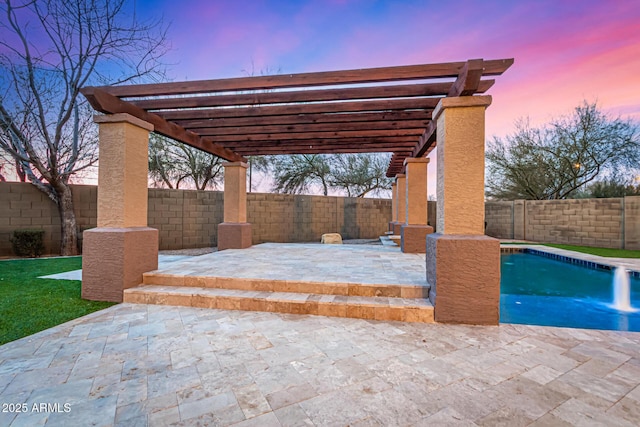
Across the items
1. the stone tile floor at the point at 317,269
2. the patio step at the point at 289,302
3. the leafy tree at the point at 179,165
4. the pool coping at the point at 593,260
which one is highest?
the leafy tree at the point at 179,165

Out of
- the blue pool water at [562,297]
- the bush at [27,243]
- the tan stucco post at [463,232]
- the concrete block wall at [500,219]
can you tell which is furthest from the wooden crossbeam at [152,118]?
the concrete block wall at [500,219]

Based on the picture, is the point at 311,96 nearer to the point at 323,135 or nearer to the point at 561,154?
the point at 323,135

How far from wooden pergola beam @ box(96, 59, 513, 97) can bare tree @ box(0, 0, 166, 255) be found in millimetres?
3818

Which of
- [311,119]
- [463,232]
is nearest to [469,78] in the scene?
[463,232]

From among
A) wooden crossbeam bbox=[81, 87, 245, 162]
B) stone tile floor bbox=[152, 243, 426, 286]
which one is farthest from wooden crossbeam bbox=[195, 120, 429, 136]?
stone tile floor bbox=[152, 243, 426, 286]

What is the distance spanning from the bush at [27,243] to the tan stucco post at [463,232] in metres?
9.74

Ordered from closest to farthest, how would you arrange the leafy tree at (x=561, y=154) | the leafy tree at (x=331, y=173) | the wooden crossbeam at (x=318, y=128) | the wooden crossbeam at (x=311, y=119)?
1. the wooden crossbeam at (x=311, y=119)
2. the wooden crossbeam at (x=318, y=128)
3. the leafy tree at (x=561, y=154)
4. the leafy tree at (x=331, y=173)

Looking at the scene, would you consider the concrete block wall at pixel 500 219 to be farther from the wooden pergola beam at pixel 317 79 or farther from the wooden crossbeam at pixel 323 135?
the wooden pergola beam at pixel 317 79

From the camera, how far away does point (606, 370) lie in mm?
1998

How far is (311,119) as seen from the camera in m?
4.94

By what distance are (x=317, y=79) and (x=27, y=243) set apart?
8.80 meters

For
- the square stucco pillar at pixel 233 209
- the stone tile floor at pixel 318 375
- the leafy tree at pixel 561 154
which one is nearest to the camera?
the stone tile floor at pixel 318 375

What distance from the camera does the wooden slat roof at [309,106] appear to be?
337 centimetres

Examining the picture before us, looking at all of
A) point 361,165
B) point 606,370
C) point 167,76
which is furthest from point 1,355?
point 361,165
